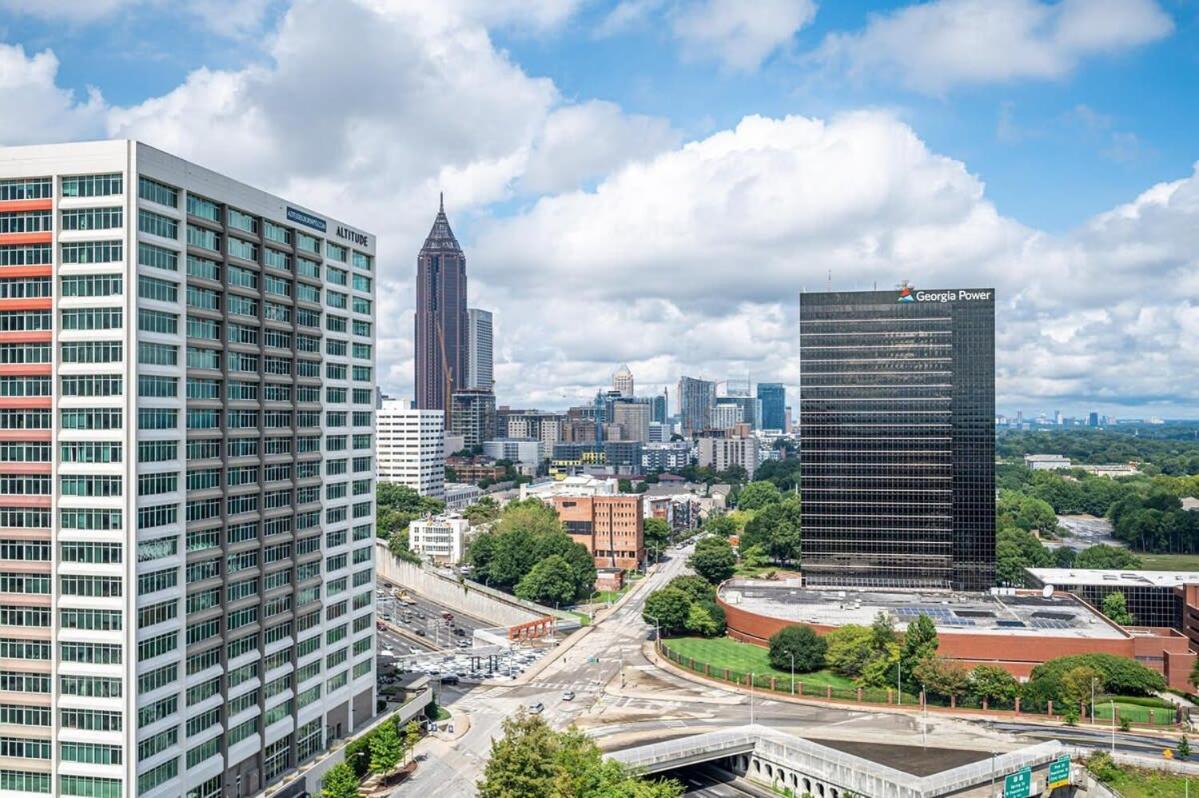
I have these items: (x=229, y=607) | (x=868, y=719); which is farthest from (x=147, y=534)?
(x=868, y=719)

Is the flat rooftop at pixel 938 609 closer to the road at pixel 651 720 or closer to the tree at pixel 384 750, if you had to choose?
the road at pixel 651 720

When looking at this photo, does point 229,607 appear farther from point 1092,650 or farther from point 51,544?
point 1092,650

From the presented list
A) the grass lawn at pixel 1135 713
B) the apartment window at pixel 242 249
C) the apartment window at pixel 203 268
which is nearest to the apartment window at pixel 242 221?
the apartment window at pixel 242 249

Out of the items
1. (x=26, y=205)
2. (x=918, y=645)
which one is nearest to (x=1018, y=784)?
(x=918, y=645)

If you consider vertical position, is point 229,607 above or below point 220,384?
below

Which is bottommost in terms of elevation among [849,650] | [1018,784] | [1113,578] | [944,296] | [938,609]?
[1018,784]

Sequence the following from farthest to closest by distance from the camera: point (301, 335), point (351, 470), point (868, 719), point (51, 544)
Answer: point (868, 719) → point (351, 470) → point (301, 335) → point (51, 544)

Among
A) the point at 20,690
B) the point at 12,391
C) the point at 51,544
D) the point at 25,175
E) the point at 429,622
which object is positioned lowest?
the point at 429,622

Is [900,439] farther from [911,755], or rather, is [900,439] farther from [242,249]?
[242,249]
